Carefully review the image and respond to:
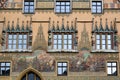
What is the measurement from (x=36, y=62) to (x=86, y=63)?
290cm

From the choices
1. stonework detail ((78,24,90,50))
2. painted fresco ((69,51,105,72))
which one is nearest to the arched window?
painted fresco ((69,51,105,72))

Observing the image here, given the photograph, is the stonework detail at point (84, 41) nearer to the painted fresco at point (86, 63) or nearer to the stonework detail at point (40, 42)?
the painted fresco at point (86, 63)

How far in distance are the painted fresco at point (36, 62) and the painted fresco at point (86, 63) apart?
1217 mm

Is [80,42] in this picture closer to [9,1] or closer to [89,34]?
[89,34]

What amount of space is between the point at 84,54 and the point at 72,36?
1.31 meters

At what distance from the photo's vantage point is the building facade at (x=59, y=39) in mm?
20938

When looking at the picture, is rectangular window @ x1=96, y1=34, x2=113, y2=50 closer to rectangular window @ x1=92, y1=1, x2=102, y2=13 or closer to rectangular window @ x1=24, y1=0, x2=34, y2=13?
rectangular window @ x1=92, y1=1, x2=102, y2=13

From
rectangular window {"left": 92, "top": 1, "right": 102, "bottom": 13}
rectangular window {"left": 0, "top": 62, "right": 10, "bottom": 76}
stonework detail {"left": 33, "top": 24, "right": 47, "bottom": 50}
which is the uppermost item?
rectangular window {"left": 92, "top": 1, "right": 102, "bottom": 13}

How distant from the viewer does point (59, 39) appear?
21547mm

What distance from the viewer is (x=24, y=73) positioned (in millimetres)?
20891

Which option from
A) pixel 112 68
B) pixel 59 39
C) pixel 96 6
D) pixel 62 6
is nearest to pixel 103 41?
pixel 112 68

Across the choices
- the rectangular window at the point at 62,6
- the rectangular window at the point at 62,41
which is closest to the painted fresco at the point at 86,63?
the rectangular window at the point at 62,41

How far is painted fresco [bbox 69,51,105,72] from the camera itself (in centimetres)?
2094

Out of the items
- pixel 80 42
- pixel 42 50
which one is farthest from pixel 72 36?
pixel 42 50
